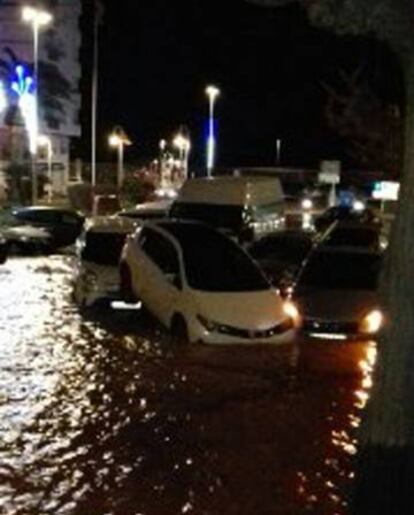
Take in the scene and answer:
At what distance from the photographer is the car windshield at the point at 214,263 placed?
16984 millimetres

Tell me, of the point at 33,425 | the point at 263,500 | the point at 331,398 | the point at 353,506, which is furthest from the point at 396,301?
the point at 331,398

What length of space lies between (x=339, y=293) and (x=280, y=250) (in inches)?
245

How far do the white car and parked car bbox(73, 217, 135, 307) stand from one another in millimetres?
780

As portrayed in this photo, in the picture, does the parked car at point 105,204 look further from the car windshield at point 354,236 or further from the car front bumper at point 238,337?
the car front bumper at point 238,337

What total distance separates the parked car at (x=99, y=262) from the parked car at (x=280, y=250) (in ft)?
9.47

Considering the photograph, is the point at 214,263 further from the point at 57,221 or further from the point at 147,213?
the point at 57,221

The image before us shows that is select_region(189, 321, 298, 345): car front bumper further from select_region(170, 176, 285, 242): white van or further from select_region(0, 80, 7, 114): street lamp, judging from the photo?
select_region(0, 80, 7, 114): street lamp

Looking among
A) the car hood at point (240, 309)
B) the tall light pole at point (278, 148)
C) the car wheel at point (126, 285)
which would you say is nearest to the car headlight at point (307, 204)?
the car wheel at point (126, 285)

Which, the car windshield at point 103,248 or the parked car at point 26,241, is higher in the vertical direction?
the car windshield at point 103,248

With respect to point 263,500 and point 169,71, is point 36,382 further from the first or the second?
point 169,71

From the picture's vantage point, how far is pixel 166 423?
11.7 meters

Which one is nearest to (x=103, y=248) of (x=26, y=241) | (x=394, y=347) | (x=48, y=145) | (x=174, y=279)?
(x=174, y=279)

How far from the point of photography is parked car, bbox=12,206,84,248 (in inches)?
1430

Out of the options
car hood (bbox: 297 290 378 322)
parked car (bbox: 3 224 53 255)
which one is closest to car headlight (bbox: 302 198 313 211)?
parked car (bbox: 3 224 53 255)
